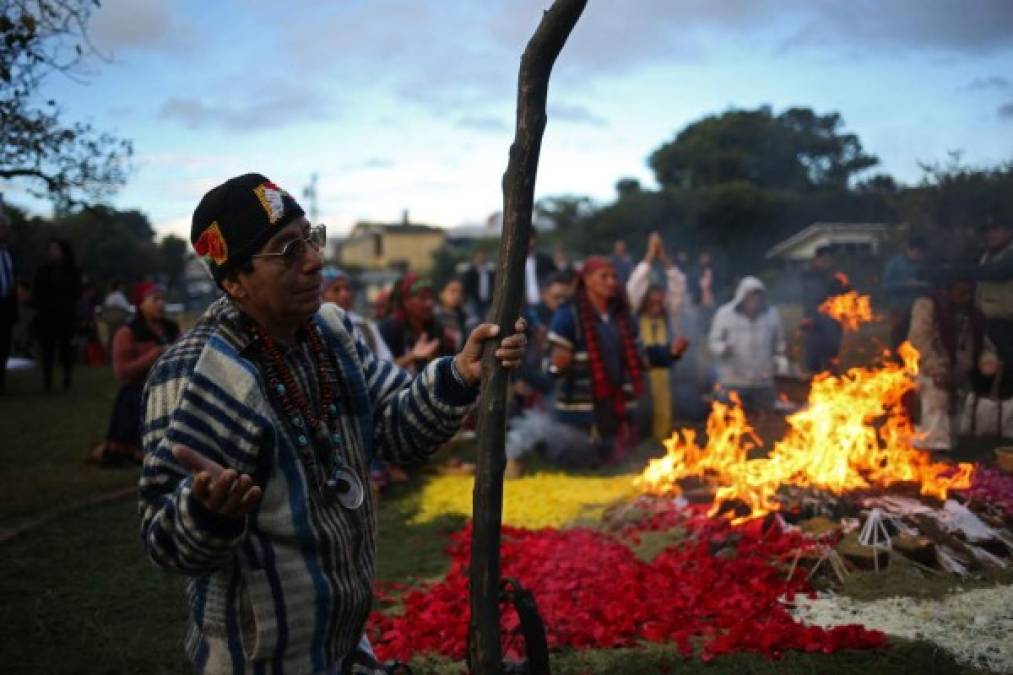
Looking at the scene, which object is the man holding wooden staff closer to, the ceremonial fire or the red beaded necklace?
the red beaded necklace

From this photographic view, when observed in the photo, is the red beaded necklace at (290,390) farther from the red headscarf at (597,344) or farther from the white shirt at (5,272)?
the white shirt at (5,272)

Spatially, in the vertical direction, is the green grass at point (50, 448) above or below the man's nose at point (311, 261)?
below

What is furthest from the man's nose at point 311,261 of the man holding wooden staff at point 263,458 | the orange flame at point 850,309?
the orange flame at point 850,309

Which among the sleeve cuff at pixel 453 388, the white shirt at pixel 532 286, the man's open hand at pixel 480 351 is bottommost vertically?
the sleeve cuff at pixel 453 388

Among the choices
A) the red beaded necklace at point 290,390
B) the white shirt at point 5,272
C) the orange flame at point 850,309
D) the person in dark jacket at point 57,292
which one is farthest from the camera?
the person in dark jacket at point 57,292

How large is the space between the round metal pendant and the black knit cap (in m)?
0.68

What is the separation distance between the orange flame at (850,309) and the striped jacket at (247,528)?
9.83 meters

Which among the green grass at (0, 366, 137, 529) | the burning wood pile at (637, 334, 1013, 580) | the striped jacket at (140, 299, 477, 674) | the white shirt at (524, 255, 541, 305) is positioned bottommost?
the green grass at (0, 366, 137, 529)

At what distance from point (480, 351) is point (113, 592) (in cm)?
369

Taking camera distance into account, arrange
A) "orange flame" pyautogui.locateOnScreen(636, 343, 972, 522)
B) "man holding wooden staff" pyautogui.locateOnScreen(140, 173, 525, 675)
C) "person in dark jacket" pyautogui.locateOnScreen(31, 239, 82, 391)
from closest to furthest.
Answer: "man holding wooden staff" pyautogui.locateOnScreen(140, 173, 525, 675) < "orange flame" pyautogui.locateOnScreen(636, 343, 972, 522) < "person in dark jacket" pyautogui.locateOnScreen(31, 239, 82, 391)

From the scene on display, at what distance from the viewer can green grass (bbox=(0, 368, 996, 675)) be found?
4109 mm

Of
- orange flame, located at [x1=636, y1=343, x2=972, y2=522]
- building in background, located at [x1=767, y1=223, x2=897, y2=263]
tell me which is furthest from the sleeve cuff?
building in background, located at [x1=767, y1=223, x2=897, y2=263]

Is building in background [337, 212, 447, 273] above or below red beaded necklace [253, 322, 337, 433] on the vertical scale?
above

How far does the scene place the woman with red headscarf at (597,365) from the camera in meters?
9.16
